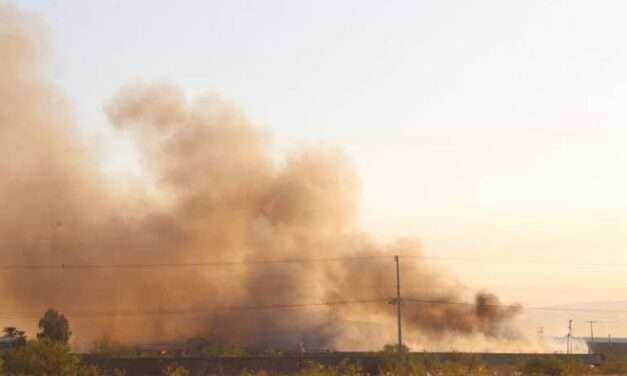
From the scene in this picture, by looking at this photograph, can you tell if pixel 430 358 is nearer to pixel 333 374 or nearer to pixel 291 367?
pixel 291 367

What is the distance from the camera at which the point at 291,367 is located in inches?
2896

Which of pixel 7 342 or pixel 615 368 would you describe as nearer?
pixel 615 368

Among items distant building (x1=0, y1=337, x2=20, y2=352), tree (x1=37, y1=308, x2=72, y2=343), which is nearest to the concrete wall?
distant building (x1=0, y1=337, x2=20, y2=352)

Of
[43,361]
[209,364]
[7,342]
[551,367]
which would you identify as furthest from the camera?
[7,342]

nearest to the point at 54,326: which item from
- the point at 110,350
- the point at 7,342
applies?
the point at 7,342

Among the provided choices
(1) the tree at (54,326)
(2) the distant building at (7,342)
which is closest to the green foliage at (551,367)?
(2) the distant building at (7,342)

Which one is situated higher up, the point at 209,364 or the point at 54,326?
the point at 54,326

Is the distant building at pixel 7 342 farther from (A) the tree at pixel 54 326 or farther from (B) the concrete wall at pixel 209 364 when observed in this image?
(B) the concrete wall at pixel 209 364

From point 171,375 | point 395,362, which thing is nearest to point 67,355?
point 171,375

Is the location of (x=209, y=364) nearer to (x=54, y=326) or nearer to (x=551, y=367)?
(x=551, y=367)

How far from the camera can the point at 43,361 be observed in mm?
55969

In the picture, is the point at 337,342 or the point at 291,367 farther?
the point at 337,342

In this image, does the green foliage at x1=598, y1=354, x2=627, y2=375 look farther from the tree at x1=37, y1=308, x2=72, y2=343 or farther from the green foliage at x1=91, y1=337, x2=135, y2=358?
the tree at x1=37, y1=308, x2=72, y2=343

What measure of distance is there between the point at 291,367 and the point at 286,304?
60.9 meters
